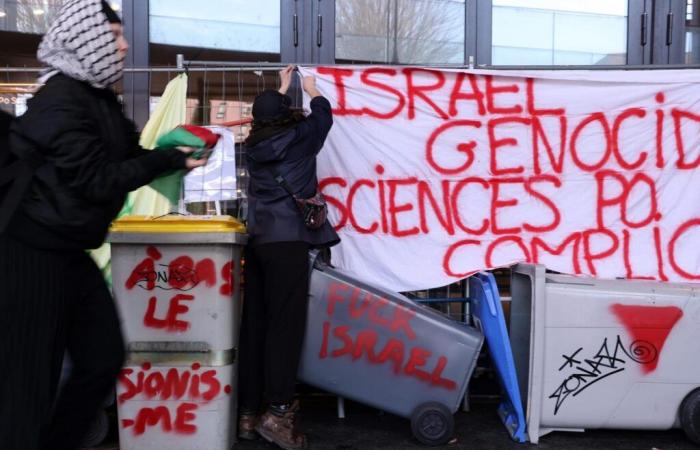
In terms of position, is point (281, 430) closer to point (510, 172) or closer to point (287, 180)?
point (287, 180)

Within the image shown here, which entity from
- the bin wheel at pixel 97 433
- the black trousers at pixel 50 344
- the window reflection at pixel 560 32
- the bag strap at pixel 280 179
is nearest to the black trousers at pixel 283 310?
the bag strap at pixel 280 179

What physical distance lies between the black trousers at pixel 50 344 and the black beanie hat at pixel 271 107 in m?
1.63

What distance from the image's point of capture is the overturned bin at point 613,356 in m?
3.89

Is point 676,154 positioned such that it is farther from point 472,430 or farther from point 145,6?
point 145,6

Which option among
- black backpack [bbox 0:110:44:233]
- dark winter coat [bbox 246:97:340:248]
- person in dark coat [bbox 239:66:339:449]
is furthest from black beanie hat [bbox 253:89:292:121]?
black backpack [bbox 0:110:44:233]

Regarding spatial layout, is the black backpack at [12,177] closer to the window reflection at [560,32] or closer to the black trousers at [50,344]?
the black trousers at [50,344]

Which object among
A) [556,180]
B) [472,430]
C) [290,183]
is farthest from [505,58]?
[472,430]

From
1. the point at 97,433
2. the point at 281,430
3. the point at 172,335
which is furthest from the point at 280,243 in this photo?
the point at 97,433

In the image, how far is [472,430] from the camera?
4312 mm

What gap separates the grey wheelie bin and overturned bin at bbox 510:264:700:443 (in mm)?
403

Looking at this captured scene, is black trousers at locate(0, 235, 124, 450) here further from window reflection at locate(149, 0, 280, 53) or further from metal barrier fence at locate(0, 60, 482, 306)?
window reflection at locate(149, 0, 280, 53)

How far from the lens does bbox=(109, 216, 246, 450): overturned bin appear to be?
148 inches

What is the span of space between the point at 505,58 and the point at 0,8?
3.66 m

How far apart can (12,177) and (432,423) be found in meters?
2.50
